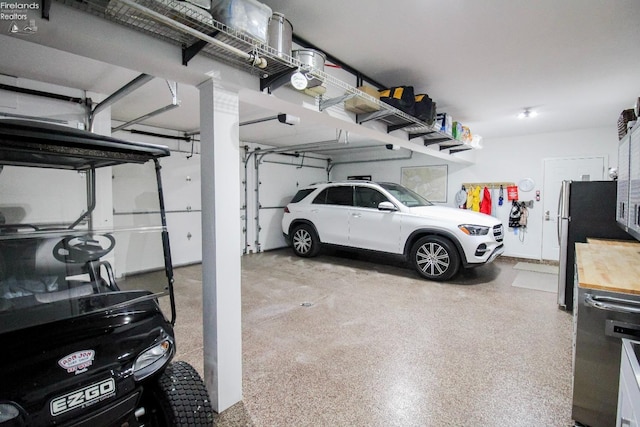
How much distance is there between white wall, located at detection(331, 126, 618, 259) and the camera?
17.5 feet

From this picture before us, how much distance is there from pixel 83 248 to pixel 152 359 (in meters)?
0.94

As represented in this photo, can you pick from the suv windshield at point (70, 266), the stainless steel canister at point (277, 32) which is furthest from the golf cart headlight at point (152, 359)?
the stainless steel canister at point (277, 32)

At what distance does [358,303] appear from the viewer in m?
3.65

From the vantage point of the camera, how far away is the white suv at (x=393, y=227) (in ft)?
14.4

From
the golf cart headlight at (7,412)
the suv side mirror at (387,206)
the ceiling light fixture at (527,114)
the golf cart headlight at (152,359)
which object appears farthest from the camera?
the suv side mirror at (387,206)

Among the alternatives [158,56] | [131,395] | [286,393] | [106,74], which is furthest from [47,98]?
[286,393]

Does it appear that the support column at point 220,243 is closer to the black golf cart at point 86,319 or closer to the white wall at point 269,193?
the black golf cart at point 86,319

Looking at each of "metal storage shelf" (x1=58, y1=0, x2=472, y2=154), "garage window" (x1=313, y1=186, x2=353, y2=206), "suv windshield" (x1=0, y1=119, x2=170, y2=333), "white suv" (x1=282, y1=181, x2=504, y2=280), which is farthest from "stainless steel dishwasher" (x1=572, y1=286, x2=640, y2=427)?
"garage window" (x1=313, y1=186, x2=353, y2=206)

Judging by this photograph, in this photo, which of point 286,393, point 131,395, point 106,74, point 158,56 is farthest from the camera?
point 106,74

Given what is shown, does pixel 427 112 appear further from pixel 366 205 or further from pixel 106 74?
pixel 106 74

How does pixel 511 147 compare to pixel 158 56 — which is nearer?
pixel 158 56

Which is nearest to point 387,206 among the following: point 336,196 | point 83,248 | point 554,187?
point 336,196

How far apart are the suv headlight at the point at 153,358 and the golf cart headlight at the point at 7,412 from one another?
35 centimetres

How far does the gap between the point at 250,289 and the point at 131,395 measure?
2.98 m
